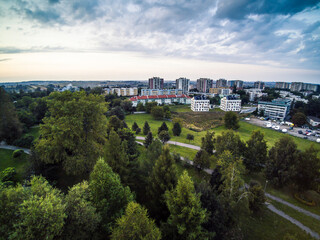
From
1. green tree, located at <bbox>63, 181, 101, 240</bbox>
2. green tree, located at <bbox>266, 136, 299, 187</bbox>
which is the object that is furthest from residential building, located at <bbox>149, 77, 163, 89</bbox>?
green tree, located at <bbox>63, 181, 101, 240</bbox>

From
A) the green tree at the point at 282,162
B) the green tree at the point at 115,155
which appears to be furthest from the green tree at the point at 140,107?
the green tree at the point at 115,155

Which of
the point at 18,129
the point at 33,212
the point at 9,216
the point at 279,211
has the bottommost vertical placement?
the point at 279,211

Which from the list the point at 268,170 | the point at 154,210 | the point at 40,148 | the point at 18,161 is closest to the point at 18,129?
the point at 18,161

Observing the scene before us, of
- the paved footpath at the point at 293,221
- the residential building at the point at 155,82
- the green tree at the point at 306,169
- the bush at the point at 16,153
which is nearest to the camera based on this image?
the paved footpath at the point at 293,221

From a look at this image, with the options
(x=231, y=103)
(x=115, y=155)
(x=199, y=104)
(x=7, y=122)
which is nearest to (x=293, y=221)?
(x=115, y=155)

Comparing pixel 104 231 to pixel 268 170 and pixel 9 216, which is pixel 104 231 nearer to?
pixel 9 216

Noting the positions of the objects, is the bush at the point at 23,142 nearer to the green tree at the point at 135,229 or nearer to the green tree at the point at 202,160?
the green tree at the point at 135,229

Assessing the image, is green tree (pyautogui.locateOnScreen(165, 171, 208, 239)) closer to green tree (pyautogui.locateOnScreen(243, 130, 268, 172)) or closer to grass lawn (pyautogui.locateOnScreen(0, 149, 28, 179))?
green tree (pyautogui.locateOnScreen(243, 130, 268, 172))
